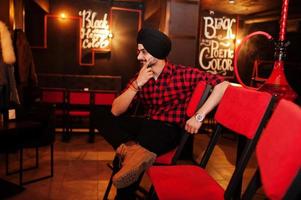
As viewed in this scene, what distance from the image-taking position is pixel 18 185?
114 inches

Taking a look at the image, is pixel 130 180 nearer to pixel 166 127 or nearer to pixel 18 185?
pixel 166 127

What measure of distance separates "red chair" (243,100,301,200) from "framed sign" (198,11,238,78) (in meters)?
4.29

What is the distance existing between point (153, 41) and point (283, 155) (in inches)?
48.1

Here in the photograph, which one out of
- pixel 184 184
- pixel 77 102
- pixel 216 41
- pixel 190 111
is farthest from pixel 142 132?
pixel 216 41

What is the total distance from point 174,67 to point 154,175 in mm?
808

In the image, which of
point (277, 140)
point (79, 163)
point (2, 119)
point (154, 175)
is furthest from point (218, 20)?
point (277, 140)

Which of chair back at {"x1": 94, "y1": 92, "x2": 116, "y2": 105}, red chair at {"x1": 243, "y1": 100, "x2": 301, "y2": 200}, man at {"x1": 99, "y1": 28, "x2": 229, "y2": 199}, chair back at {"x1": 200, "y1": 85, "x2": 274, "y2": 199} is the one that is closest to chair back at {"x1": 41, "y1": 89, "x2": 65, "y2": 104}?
chair back at {"x1": 94, "y1": 92, "x2": 116, "y2": 105}

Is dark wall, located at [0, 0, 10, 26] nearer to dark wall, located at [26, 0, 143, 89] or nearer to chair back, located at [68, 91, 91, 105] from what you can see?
chair back, located at [68, 91, 91, 105]

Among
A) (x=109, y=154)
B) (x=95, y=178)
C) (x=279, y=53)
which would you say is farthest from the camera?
(x=109, y=154)

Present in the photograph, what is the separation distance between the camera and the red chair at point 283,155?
75 cm

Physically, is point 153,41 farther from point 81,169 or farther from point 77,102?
point 77,102

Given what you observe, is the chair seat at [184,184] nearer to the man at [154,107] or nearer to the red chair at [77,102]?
the man at [154,107]

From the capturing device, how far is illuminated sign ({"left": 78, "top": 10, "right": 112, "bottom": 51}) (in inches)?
270

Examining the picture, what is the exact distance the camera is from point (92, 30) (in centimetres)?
686
